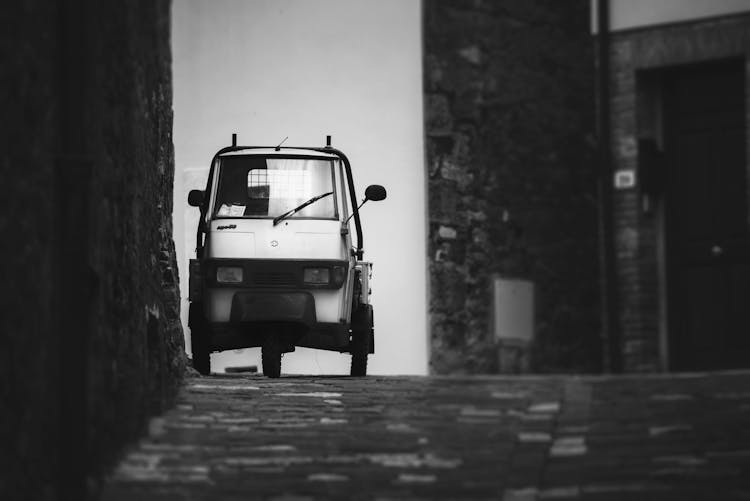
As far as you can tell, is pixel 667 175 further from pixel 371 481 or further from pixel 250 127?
pixel 371 481

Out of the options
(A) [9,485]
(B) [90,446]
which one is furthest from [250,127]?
(A) [9,485]

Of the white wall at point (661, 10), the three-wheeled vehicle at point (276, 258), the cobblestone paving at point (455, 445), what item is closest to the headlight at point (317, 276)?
the three-wheeled vehicle at point (276, 258)

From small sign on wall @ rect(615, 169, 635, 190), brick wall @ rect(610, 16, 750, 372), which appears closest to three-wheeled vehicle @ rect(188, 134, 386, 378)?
brick wall @ rect(610, 16, 750, 372)

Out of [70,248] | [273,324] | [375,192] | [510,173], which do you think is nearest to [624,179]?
[510,173]

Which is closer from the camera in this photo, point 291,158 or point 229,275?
point 229,275

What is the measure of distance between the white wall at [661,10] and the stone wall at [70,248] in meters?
5.73

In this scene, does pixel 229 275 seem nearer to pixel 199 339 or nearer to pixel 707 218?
pixel 199 339

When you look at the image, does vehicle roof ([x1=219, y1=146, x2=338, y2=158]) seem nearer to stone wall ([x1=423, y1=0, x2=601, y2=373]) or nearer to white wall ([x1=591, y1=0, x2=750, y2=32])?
stone wall ([x1=423, y1=0, x2=601, y2=373])

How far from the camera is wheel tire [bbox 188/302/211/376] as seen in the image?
10555 millimetres

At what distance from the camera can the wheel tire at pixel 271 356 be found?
10383mm

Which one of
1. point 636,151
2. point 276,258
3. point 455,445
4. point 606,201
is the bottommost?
point 455,445

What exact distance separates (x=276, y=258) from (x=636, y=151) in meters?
3.54

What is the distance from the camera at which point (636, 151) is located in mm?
12453

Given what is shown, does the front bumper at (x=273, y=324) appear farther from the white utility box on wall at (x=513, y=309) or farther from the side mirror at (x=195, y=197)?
the white utility box on wall at (x=513, y=309)
